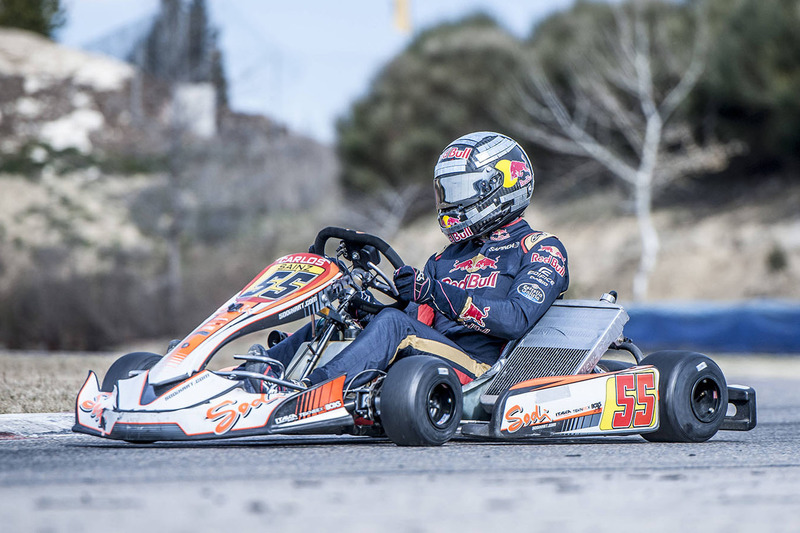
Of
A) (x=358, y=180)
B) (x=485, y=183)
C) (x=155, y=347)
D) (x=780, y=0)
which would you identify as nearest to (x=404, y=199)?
(x=358, y=180)

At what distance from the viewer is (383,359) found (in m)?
5.26

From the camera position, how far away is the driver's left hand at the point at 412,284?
5.30m

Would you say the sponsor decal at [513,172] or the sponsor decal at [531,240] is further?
the sponsor decal at [513,172]

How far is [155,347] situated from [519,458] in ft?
46.9

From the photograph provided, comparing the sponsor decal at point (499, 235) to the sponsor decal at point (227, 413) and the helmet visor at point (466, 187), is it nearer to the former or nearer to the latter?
the helmet visor at point (466, 187)

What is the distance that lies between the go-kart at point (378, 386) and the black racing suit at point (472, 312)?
124 millimetres

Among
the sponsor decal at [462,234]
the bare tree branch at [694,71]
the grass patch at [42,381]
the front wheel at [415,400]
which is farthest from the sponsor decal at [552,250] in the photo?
the bare tree branch at [694,71]

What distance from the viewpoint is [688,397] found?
5750mm

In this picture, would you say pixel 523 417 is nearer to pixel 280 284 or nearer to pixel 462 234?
pixel 462 234

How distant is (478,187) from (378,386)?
1383 millimetres

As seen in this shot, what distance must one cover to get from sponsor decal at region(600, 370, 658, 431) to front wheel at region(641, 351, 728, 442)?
0.06 metres

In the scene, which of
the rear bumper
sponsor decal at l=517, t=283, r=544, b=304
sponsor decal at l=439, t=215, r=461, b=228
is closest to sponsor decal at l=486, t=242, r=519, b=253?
sponsor decal at l=439, t=215, r=461, b=228

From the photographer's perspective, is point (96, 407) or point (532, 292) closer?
point (96, 407)

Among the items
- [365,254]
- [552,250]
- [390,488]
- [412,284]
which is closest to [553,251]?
[552,250]
